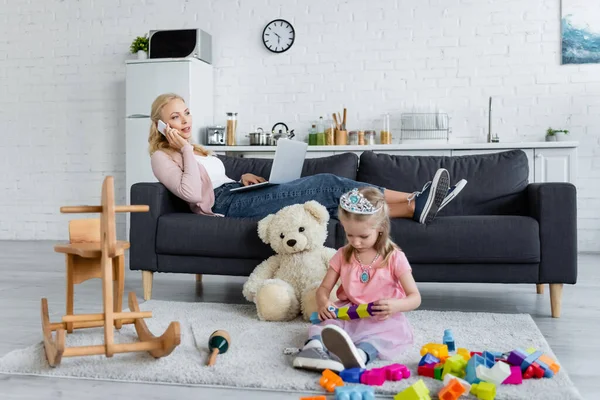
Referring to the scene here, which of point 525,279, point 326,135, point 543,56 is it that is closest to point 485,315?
point 525,279

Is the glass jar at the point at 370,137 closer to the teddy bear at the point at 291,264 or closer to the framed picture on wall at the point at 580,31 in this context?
the framed picture on wall at the point at 580,31

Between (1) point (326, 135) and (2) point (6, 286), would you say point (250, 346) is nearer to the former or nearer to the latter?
(2) point (6, 286)

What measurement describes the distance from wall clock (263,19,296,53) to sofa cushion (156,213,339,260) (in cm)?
292

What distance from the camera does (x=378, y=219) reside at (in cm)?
200

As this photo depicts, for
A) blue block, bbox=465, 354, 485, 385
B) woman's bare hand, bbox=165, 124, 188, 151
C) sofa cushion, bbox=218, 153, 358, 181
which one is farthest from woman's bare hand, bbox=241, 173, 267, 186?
blue block, bbox=465, 354, 485, 385

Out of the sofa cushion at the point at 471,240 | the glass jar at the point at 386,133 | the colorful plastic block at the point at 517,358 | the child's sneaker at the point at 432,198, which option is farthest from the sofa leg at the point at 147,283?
the glass jar at the point at 386,133

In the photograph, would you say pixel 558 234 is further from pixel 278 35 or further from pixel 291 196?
pixel 278 35

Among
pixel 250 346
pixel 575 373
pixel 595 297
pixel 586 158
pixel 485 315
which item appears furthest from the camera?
pixel 586 158

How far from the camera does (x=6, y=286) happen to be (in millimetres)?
3291

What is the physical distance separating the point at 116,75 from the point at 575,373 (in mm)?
4925

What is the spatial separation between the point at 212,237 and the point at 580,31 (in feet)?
12.1

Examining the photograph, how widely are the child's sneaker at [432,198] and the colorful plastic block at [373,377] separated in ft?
3.58

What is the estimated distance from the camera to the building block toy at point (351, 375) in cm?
166

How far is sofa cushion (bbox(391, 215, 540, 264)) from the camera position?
8.39 ft
